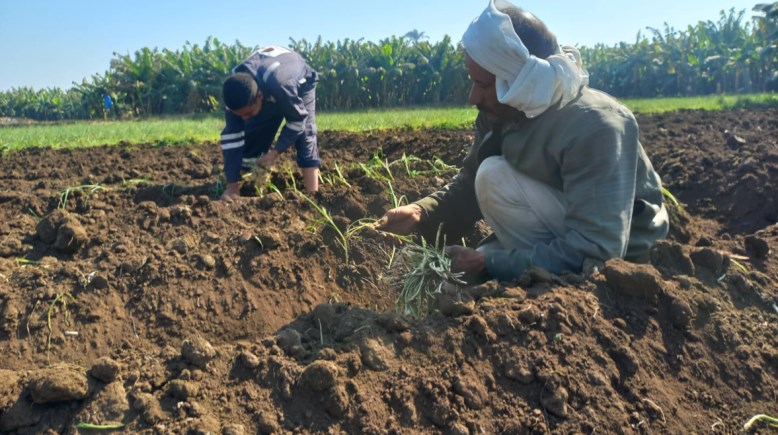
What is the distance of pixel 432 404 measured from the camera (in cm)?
198

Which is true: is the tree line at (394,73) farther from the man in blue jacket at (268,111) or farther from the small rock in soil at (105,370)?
Answer: the small rock in soil at (105,370)

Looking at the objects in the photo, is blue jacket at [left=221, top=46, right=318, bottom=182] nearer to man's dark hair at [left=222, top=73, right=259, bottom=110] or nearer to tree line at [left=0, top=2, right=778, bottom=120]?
man's dark hair at [left=222, top=73, right=259, bottom=110]

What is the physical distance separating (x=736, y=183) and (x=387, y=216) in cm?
353

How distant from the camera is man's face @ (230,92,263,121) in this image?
4.84 meters

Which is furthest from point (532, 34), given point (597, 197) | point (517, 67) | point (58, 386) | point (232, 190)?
point (232, 190)

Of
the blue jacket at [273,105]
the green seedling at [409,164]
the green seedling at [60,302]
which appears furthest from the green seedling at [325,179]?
the green seedling at [60,302]

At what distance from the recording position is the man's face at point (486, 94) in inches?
105

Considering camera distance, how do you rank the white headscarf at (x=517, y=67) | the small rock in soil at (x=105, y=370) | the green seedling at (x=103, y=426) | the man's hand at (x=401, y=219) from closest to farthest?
the green seedling at (x=103, y=426) → the small rock in soil at (x=105, y=370) → the white headscarf at (x=517, y=67) → the man's hand at (x=401, y=219)

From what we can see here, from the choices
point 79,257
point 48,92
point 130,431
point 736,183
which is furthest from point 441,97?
point 130,431

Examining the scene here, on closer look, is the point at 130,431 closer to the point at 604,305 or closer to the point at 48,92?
the point at 604,305

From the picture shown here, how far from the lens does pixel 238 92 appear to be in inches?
185

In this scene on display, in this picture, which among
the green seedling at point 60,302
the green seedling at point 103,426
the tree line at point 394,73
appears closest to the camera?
the green seedling at point 103,426

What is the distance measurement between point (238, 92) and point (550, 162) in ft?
8.85

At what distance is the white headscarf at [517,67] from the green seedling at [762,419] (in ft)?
4.27
